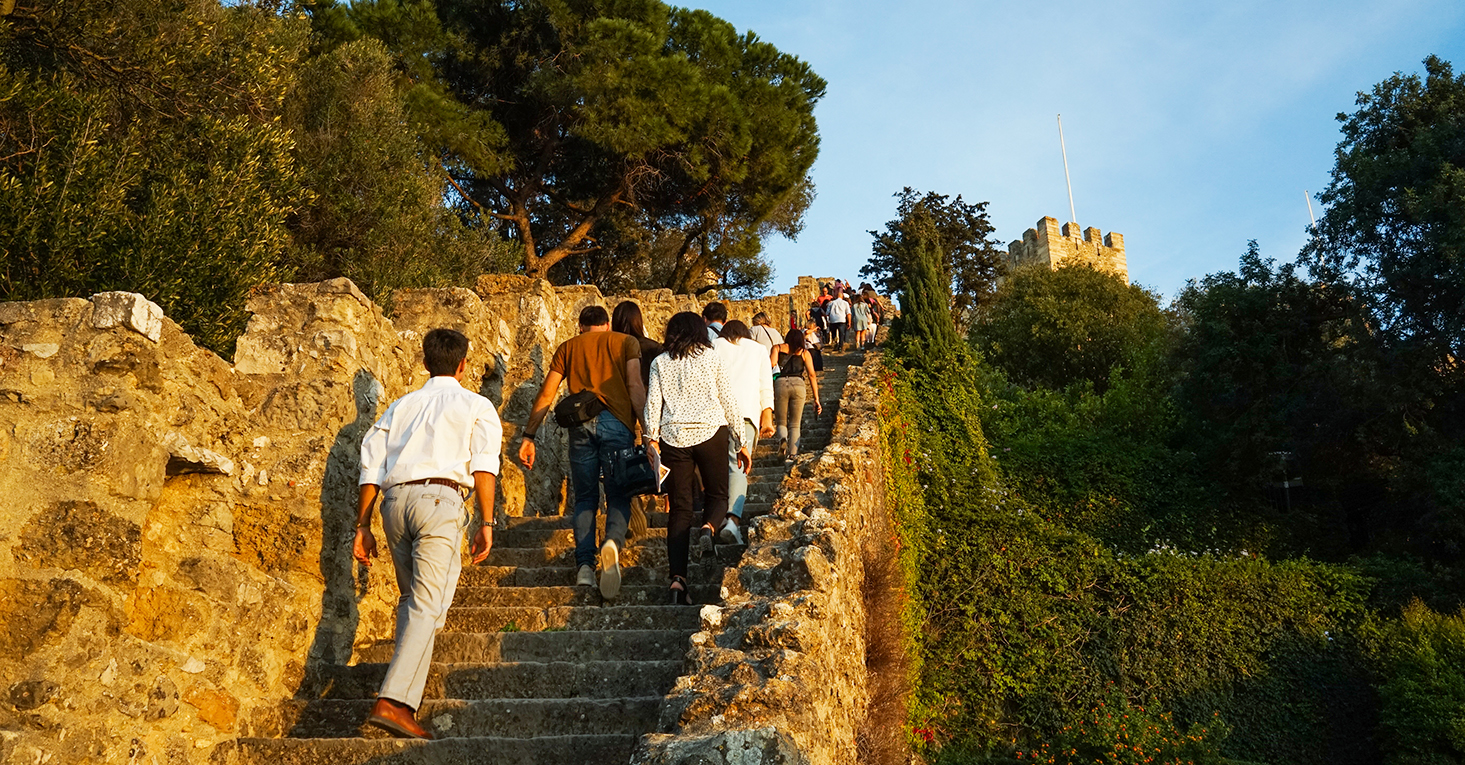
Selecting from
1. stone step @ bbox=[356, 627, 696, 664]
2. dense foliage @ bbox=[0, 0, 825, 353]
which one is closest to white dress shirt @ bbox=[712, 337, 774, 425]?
stone step @ bbox=[356, 627, 696, 664]

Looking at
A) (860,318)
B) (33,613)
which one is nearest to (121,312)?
(33,613)

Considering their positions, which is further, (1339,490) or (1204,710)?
(1339,490)

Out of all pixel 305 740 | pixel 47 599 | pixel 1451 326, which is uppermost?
pixel 1451 326

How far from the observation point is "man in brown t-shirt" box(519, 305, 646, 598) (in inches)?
247

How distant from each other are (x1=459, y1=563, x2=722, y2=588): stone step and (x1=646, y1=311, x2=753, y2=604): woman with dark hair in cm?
32

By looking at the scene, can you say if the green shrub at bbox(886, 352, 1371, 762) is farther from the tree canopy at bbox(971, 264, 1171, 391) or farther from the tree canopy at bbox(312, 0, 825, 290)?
the tree canopy at bbox(971, 264, 1171, 391)

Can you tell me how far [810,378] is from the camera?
12672 millimetres

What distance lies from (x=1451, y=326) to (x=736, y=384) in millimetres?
13427

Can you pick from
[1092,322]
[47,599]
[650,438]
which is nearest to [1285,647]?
[650,438]

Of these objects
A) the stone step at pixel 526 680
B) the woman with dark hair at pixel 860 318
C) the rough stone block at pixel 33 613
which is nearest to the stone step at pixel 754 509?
the stone step at pixel 526 680

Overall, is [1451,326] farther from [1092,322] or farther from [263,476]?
[263,476]

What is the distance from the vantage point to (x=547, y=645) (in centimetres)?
543

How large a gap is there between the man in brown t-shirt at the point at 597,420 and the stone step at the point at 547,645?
754mm

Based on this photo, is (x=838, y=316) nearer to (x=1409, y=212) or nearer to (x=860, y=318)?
(x=860, y=318)
